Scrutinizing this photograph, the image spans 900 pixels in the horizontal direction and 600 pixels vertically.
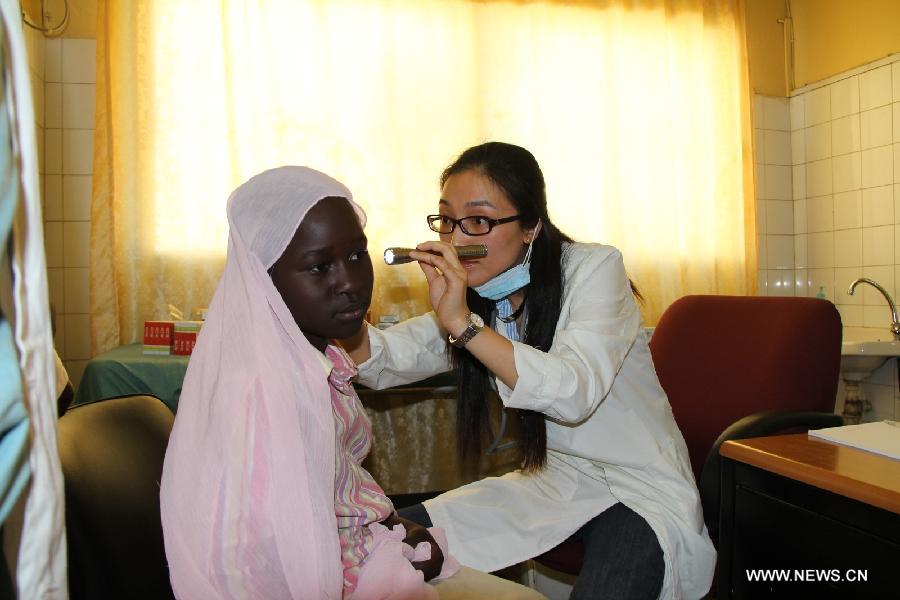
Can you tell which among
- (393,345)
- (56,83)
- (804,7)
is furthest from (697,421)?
(804,7)

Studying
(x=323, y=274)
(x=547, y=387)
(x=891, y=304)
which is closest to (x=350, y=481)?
(x=323, y=274)

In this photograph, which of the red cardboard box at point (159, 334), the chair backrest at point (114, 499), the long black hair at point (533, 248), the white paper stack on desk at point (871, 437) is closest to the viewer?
the chair backrest at point (114, 499)

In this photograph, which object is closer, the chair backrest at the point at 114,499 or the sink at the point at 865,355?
the chair backrest at the point at 114,499

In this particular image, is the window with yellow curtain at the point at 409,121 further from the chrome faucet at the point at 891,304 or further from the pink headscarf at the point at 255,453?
the pink headscarf at the point at 255,453

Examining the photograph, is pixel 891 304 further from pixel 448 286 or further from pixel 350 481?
pixel 350 481

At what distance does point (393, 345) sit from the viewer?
1.51 meters

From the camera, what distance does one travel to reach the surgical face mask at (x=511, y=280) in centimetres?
148

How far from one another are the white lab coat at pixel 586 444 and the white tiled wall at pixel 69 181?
6.92 feet

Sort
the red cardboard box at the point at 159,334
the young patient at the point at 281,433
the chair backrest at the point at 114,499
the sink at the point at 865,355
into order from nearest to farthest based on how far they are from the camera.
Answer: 1. the chair backrest at the point at 114,499
2. the young patient at the point at 281,433
3. the red cardboard box at the point at 159,334
4. the sink at the point at 865,355

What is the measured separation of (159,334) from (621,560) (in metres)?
1.95

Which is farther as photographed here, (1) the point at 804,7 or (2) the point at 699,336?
(1) the point at 804,7

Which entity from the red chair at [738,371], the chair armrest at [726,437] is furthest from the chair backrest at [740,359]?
the chair armrest at [726,437]

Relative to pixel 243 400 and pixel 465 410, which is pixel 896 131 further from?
pixel 243 400

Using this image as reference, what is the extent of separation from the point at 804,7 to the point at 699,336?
312 centimetres
